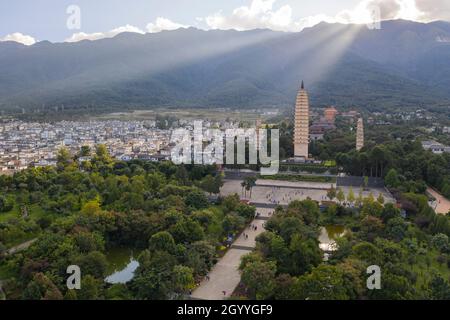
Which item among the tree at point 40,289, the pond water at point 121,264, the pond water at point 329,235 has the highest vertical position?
the tree at point 40,289

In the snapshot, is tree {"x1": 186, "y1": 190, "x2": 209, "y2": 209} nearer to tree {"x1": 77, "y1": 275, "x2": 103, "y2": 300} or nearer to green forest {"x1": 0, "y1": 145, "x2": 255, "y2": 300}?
green forest {"x1": 0, "y1": 145, "x2": 255, "y2": 300}

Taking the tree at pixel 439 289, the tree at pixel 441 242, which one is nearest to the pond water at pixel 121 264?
the tree at pixel 439 289

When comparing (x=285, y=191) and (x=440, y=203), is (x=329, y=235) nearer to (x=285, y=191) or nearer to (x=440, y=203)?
(x=285, y=191)

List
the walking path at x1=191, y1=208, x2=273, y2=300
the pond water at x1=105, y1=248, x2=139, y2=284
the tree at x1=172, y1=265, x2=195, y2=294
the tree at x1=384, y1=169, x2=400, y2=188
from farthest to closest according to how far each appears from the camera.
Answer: the tree at x1=384, y1=169, x2=400, y2=188 < the pond water at x1=105, y1=248, x2=139, y2=284 < the walking path at x1=191, y1=208, x2=273, y2=300 < the tree at x1=172, y1=265, x2=195, y2=294

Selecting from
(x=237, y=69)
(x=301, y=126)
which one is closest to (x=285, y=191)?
(x=301, y=126)

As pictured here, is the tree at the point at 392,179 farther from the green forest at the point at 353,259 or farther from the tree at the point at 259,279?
the tree at the point at 259,279

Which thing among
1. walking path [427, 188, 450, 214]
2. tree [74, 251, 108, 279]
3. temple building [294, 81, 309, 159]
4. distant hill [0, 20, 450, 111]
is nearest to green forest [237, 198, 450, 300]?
walking path [427, 188, 450, 214]

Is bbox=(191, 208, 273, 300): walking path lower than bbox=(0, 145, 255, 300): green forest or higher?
lower
